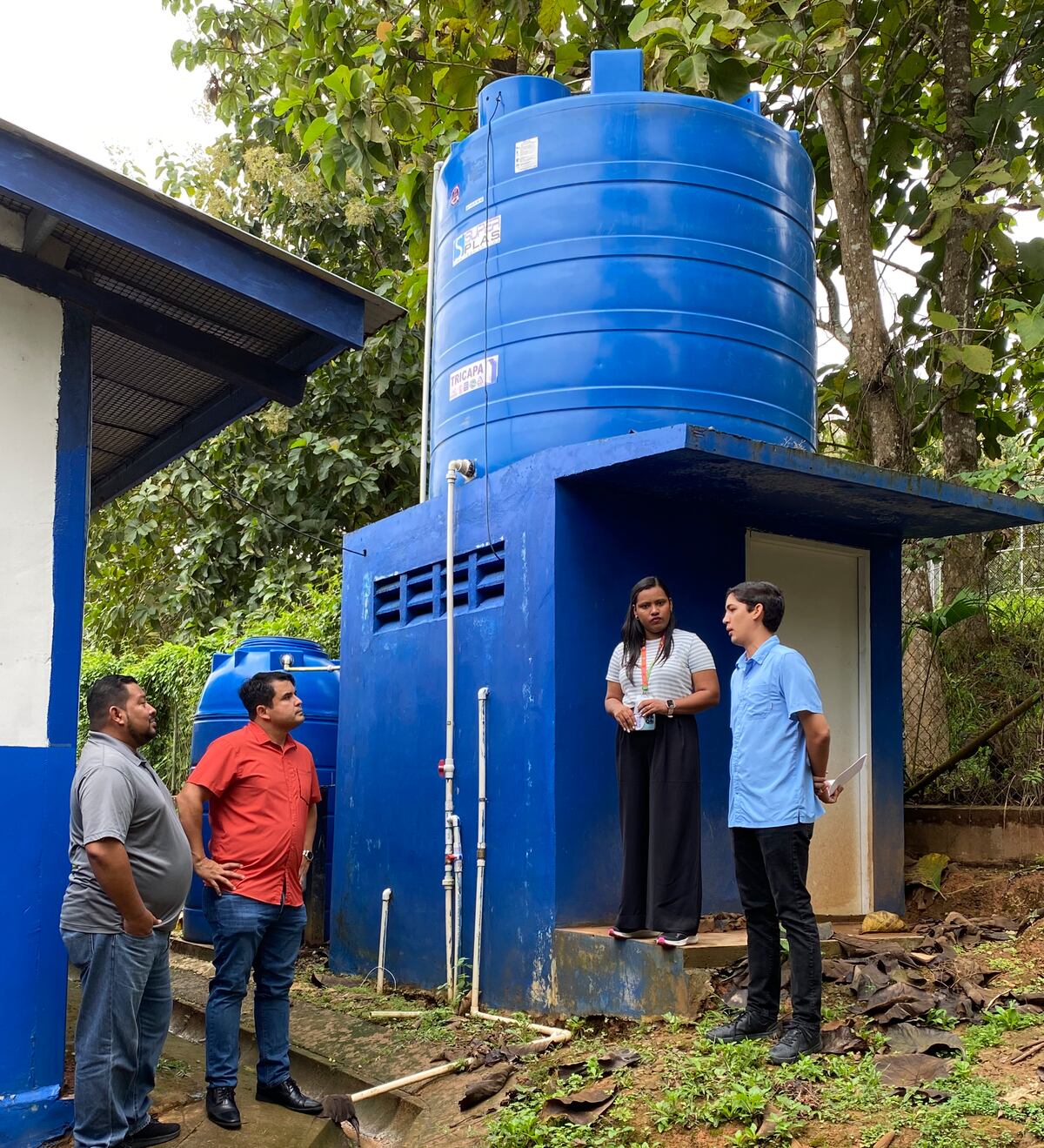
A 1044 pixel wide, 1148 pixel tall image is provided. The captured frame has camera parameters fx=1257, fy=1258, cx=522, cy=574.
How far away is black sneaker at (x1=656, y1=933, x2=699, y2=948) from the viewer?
5.40 meters

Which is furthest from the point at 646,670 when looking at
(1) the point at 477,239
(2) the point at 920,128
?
(2) the point at 920,128

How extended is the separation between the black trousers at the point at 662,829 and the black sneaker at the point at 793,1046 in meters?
0.85

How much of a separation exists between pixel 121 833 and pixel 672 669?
2.51 m

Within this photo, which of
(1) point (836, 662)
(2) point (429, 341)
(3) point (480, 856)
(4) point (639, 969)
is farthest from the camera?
(2) point (429, 341)

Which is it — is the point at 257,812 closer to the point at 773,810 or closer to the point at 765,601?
the point at 773,810

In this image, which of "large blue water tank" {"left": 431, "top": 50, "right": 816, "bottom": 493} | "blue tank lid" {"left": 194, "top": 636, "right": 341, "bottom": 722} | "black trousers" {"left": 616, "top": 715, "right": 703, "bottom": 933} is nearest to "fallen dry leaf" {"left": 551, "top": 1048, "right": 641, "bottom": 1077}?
"black trousers" {"left": 616, "top": 715, "right": 703, "bottom": 933}

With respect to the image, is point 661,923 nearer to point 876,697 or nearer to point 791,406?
point 876,697

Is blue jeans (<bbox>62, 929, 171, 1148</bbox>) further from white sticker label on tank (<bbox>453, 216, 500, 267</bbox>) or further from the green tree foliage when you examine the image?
the green tree foliage

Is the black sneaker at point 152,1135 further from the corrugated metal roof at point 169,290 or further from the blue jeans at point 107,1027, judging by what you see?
the corrugated metal roof at point 169,290

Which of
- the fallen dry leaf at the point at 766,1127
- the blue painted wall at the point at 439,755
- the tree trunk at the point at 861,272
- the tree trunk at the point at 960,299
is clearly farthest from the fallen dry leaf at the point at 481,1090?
the tree trunk at the point at 861,272

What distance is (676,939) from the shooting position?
544 cm

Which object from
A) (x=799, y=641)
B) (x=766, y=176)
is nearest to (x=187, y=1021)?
(x=799, y=641)

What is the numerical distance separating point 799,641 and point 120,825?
4.19 meters

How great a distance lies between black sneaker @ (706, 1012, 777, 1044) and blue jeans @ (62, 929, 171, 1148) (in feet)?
7.14
